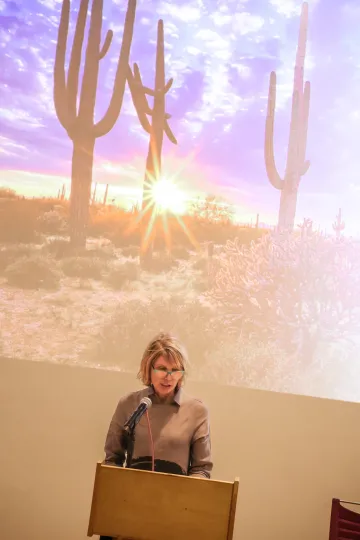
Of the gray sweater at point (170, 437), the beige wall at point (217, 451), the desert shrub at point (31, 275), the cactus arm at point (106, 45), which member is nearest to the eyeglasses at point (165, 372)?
the gray sweater at point (170, 437)

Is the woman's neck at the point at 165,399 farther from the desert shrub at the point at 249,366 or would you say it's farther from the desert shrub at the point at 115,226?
the desert shrub at the point at 115,226

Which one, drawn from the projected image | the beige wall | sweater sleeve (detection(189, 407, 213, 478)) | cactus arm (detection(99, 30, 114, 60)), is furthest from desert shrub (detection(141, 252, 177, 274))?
sweater sleeve (detection(189, 407, 213, 478))

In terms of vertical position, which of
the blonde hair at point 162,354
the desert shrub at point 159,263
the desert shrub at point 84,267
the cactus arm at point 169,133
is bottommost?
→ the blonde hair at point 162,354

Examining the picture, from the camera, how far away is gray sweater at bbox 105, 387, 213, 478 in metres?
2.16

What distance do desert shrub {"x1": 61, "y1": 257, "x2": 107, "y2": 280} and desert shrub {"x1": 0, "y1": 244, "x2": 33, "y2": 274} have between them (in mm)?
210

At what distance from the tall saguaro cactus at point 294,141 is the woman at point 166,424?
1.55m

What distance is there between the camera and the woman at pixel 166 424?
216 cm

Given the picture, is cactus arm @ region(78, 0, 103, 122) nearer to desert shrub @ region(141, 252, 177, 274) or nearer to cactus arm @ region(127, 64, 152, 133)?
cactus arm @ region(127, 64, 152, 133)

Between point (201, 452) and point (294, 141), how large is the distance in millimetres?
1989

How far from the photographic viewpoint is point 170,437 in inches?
86.7

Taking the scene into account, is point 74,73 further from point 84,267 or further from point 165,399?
point 165,399

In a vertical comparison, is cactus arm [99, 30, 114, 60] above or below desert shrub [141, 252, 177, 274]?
above

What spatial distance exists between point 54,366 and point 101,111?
4.48 feet

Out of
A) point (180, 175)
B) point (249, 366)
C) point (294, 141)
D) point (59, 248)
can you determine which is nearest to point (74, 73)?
point (180, 175)
